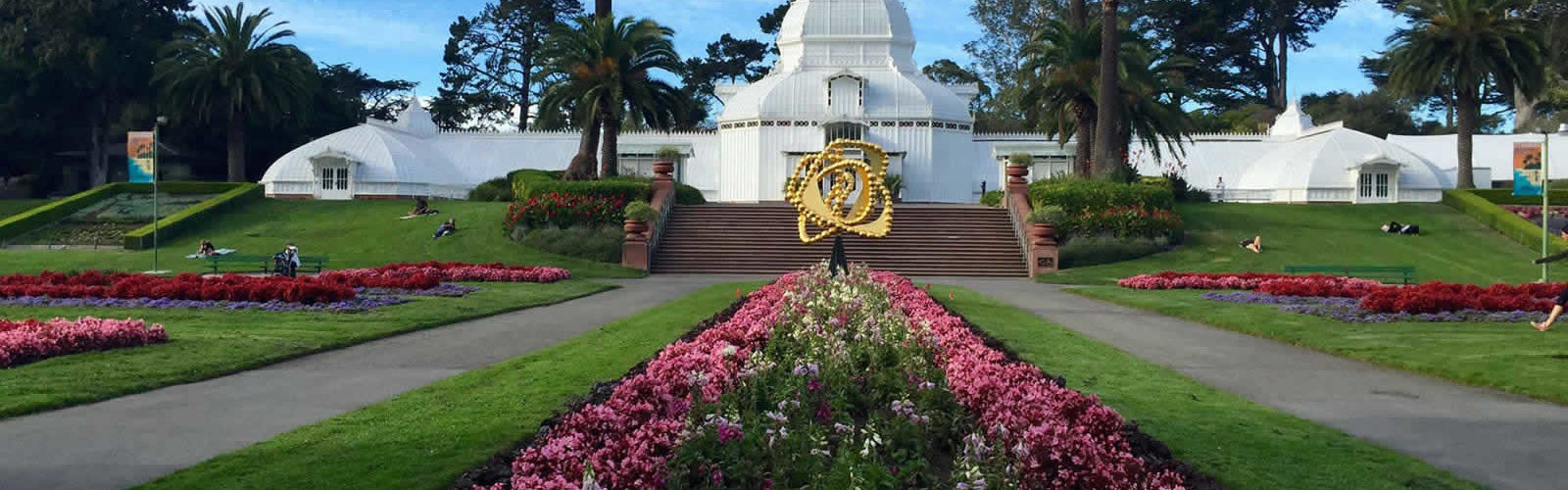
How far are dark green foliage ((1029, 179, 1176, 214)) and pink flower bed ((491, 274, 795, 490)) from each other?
103 ft

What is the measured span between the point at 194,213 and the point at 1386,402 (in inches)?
1711

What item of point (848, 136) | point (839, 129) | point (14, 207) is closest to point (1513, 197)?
point (848, 136)

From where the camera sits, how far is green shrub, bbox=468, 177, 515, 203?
5675 centimetres

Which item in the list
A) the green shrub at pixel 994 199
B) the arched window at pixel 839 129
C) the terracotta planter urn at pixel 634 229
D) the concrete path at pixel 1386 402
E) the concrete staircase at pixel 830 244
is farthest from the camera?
the arched window at pixel 839 129

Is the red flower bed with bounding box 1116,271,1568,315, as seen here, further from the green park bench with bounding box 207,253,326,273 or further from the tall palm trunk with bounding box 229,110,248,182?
the tall palm trunk with bounding box 229,110,248,182

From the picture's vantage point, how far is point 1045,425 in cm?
837

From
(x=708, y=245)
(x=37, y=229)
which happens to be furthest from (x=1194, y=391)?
(x=37, y=229)

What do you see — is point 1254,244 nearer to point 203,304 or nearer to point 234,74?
point 203,304

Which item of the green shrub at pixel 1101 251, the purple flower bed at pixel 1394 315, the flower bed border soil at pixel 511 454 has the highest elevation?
the green shrub at pixel 1101 251

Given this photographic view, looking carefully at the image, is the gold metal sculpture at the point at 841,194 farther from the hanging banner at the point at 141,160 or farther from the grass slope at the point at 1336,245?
the hanging banner at the point at 141,160

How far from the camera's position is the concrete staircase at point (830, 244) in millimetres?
39938

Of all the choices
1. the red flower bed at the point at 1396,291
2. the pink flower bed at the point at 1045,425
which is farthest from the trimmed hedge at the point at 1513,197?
the pink flower bed at the point at 1045,425

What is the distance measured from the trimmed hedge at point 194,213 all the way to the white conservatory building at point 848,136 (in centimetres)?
666

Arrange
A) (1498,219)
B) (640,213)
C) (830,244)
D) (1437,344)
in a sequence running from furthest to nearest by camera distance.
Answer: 1. (1498,219)
2. (830,244)
3. (640,213)
4. (1437,344)
